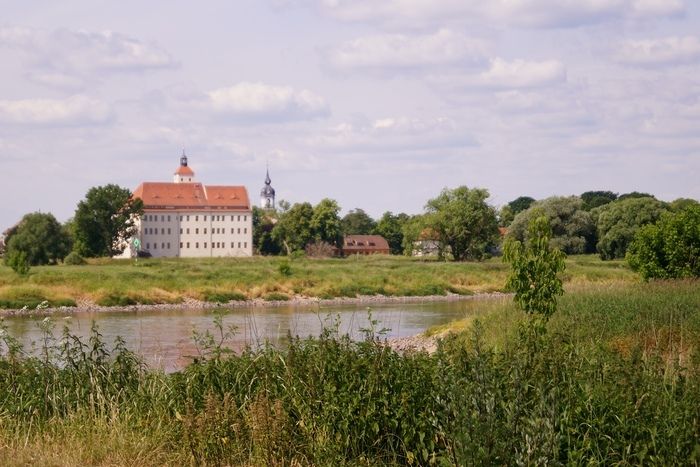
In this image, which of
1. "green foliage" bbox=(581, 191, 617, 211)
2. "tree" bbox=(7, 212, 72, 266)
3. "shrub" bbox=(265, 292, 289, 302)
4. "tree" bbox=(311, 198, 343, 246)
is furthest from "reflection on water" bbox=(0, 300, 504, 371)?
"green foliage" bbox=(581, 191, 617, 211)

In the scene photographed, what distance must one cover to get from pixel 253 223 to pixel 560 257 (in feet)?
441

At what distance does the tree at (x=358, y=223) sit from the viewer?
163500 millimetres

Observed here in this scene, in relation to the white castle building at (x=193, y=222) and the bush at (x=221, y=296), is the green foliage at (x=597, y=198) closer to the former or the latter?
the white castle building at (x=193, y=222)

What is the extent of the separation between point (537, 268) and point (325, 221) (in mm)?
105429

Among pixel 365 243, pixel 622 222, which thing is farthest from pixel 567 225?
pixel 365 243

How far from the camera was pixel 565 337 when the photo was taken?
12539mm

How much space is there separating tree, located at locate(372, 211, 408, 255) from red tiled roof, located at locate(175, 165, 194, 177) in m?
37.2

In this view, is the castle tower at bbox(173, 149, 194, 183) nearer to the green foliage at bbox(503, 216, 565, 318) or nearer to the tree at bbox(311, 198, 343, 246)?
the tree at bbox(311, 198, 343, 246)

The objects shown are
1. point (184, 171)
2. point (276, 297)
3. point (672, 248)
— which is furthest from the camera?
point (184, 171)

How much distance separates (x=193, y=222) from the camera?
143m

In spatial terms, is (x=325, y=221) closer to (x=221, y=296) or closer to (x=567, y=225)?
(x=567, y=225)

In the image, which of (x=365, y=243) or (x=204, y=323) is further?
(x=365, y=243)

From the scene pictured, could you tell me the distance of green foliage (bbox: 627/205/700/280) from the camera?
33.8 meters

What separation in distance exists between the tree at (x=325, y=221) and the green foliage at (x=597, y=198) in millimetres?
33889
